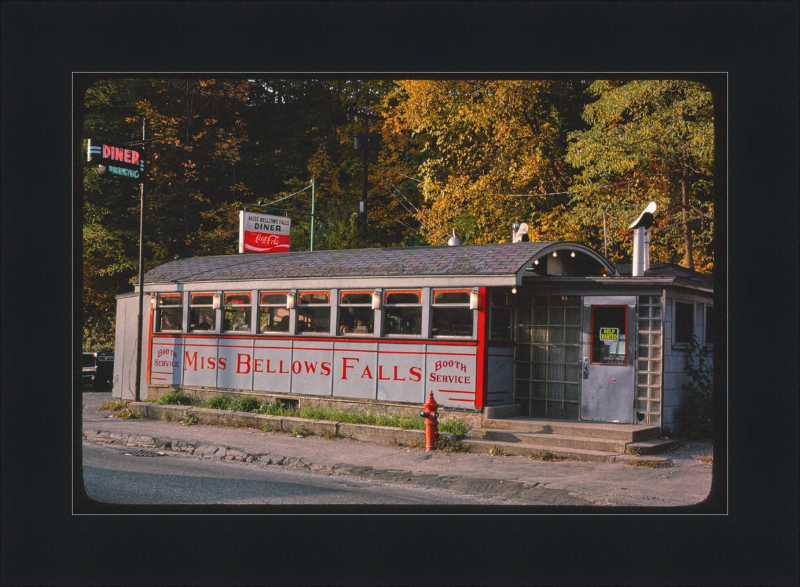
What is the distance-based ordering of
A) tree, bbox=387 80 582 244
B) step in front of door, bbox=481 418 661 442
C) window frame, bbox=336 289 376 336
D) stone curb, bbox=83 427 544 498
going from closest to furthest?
stone curb, bbox=83 427 544 498, step in front of door, bbox=481 418 661 442, window frame, bbox=336 289 376 336, tree, bbox=387 80 582 244

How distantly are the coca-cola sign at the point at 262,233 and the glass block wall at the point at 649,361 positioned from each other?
40.5 ft

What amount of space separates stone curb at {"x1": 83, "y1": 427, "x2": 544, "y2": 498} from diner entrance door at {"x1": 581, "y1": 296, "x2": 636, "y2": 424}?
423 cm

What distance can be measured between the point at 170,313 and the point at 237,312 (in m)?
2.37

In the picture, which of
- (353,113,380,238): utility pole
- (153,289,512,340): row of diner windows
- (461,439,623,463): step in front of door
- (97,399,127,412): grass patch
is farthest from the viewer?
(353,113,380,238): utility pole

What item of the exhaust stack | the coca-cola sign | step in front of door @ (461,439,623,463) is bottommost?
step in front of door @ (461,439,623,463)

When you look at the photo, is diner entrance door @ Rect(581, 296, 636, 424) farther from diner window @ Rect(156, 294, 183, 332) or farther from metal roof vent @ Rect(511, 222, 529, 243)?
diner window @ Rect(156, 294, 183, 332)

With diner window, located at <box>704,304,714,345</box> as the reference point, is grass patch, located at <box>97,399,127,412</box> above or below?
below

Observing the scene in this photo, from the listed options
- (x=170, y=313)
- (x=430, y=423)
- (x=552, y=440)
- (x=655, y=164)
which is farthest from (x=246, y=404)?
(x=655, y=164)

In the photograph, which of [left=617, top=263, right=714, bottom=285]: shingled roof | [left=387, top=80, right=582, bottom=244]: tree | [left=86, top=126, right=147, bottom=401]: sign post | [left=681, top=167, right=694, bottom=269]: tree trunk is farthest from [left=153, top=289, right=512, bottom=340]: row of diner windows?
[left=387, top=80, right=582, bottom=244]: tree

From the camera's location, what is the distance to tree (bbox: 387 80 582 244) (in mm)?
25672

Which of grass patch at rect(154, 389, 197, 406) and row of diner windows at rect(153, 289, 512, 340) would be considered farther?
grass patch at rect(154, 389, 197, 406)

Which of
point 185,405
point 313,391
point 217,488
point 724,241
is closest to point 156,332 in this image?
point 185,405

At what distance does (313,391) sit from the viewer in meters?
17.2

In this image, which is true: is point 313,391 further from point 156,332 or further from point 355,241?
point 355,241
